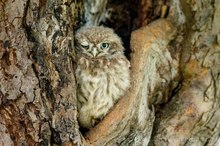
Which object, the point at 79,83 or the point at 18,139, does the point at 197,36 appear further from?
the point at 18,139

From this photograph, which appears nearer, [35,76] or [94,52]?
[35,76]

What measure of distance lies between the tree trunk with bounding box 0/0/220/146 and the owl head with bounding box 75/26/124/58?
0.31ft

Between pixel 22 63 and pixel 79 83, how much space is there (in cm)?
47

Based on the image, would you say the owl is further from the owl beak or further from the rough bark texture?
the rough bark texture

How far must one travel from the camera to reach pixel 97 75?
9.16 feet

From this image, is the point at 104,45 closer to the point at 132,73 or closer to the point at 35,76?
the point at 132,73

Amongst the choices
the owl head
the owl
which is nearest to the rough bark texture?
the owl

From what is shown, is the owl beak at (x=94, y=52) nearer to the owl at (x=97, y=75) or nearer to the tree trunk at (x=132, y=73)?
the owl at (x=97, y=75)

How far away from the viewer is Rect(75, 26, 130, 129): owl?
276cm

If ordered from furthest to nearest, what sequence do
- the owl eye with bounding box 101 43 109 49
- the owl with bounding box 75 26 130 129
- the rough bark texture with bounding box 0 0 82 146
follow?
the owl eye with bounding box 101 43 109 49
the owl with bounding box 75 26 130 129
the rough bark texture with bounding box 0 0 82 146

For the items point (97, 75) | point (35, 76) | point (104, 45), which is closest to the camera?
→ point (35, 76)

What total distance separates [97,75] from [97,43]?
8.0 inches

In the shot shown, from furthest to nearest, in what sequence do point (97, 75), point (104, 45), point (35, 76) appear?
point (104, 45), point (97, 75), point (35, 76)

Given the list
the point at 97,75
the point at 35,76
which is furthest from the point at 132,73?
the point at 35,76
